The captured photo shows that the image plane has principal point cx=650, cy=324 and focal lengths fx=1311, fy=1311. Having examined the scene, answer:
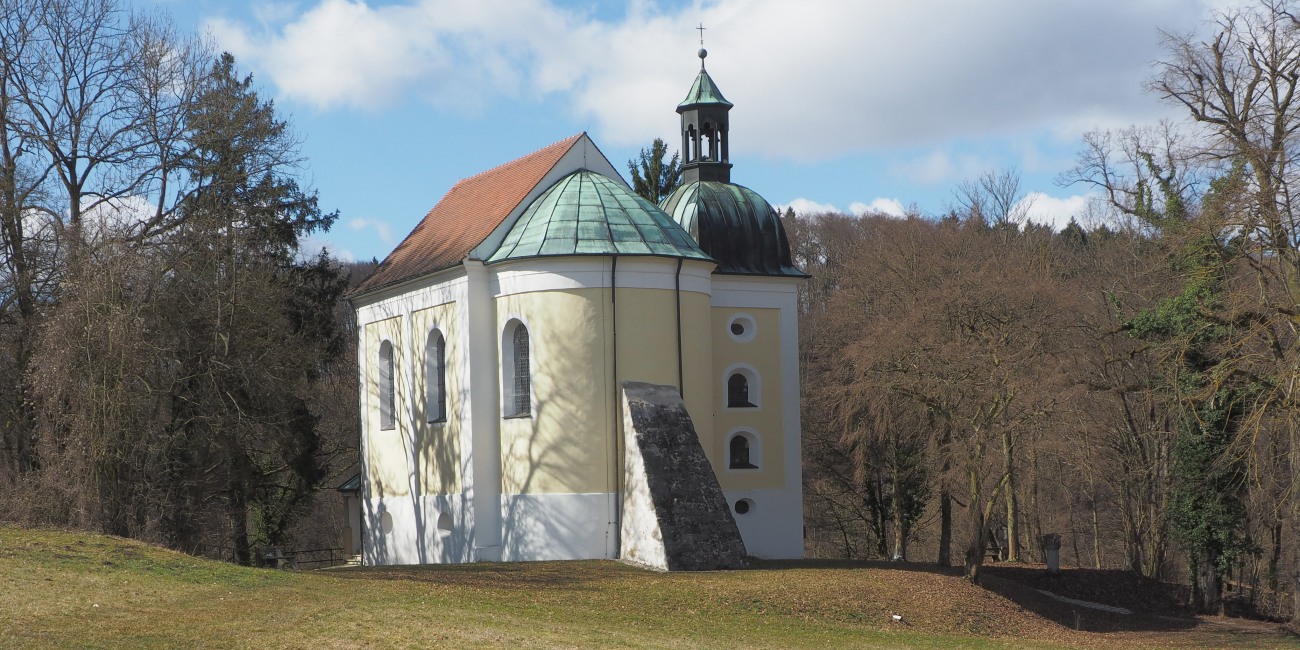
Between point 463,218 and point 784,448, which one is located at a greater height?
point 463,218

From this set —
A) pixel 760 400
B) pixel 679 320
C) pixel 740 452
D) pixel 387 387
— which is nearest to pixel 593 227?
pixel 679 320

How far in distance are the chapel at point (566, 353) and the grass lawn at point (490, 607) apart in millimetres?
2806

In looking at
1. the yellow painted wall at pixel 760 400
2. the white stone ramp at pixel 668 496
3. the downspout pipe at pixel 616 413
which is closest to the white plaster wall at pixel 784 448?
the yellow painted wall at pixel 760 400

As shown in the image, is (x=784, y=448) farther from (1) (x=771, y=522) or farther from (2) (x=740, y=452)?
(1) (x=771, y=522)

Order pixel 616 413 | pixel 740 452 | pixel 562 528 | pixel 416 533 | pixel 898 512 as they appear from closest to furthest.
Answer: pixel 562 528 < pixel 616 413 < pixel 416 533 < pixel 740 452 < pixel 898 512

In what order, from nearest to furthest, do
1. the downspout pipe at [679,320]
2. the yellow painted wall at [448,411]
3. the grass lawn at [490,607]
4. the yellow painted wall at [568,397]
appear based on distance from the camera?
1. the grass lawn at [490,607]
2. the yellow painted wall at [568,397]
3. the downspout pipe at [679,320]
4. the yellow painted wall at [448,411]

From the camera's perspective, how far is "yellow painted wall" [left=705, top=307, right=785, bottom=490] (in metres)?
30.5

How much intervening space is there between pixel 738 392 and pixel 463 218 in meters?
7.94

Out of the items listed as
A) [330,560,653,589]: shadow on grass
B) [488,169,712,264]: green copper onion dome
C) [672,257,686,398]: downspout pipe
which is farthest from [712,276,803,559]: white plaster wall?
[330,560,653,589]: shadow on grass

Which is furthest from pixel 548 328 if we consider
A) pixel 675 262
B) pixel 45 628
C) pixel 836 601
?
pixel 45 628

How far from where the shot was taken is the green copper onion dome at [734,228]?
31219mm

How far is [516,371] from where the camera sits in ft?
91.8

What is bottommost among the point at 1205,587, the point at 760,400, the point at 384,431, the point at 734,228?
the point at 1205,587

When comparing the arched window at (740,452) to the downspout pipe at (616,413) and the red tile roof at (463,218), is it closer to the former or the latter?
the downspout pipe at (616,413)
